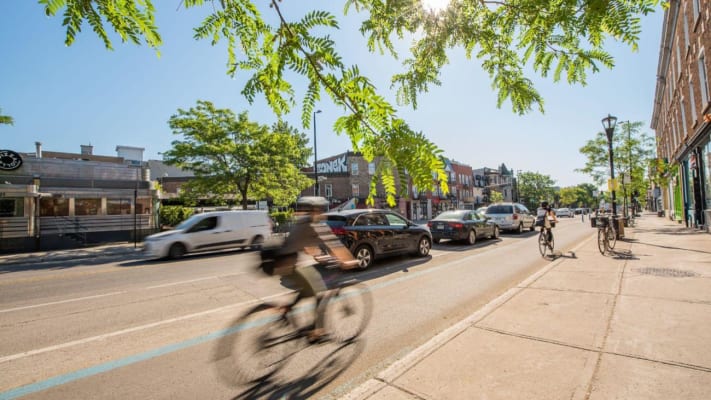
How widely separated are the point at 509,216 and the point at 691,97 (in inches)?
380

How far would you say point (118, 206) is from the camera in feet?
67.8

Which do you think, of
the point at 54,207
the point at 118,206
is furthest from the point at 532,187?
the point at 54,207

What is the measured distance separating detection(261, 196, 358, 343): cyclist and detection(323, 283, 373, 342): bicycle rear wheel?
0.55ft

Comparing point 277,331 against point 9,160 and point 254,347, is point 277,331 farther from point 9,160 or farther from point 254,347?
point 9,160

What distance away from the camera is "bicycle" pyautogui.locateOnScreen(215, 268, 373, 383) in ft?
10.9

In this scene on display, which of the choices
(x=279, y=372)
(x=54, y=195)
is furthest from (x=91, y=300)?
(x=54, y=195)

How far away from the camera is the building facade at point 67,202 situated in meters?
17.0

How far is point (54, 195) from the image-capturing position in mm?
18547

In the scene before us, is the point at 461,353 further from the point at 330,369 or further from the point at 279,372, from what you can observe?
the point at 279,372

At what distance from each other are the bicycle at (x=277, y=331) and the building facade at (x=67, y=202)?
54.2 feet

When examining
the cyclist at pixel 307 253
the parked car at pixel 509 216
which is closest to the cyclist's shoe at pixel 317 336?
the cyclist at pixel 307 253

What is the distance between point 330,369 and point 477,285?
14.5ft

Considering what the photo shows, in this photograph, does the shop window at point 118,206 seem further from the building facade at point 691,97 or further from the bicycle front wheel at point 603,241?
the building facade at point 691,97

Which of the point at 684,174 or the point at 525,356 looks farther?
the point at 684,174
